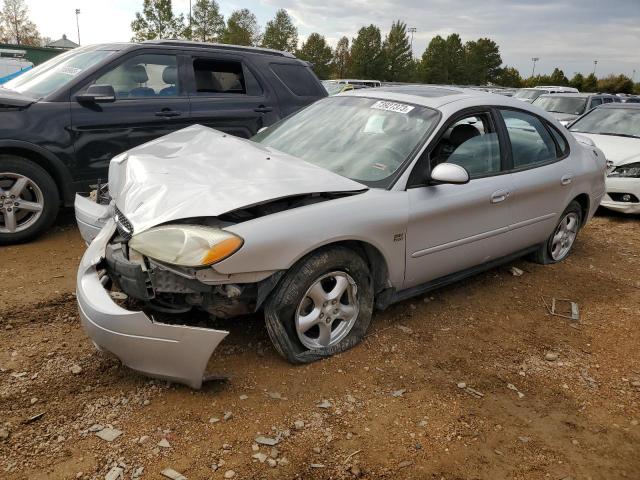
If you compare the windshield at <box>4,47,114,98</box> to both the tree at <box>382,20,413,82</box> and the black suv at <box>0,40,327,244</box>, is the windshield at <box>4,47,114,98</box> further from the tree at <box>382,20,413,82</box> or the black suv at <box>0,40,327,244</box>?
the tree at <box>382,20,413,82</box>

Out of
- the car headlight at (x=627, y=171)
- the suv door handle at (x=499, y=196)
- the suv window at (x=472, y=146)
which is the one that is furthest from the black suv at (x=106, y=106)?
the car headlight at (x=627, y=171)

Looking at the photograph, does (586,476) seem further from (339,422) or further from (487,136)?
(487,136)

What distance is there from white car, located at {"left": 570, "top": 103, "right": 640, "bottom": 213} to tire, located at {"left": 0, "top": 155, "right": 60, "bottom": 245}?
6.83 meters

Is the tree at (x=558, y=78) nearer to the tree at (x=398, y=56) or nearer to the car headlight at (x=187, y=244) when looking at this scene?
the tree at (x=398, y=56)

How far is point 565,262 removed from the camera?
5098mm

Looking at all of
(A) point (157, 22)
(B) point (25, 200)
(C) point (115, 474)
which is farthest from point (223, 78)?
(A) point (157, 22)

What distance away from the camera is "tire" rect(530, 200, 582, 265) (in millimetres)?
4781

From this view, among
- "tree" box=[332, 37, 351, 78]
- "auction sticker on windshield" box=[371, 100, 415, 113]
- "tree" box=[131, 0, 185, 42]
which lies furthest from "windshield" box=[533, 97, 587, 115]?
"tree" box=[332, 37, 351, 78]

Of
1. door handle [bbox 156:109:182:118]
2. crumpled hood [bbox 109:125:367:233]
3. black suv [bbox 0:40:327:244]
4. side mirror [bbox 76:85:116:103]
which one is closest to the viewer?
crumpled hood [bbox 109:125:367:233]

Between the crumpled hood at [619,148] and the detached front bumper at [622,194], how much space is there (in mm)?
261

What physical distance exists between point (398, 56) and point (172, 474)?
68665 millimetres

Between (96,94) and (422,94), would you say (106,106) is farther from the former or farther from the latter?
(422,94)

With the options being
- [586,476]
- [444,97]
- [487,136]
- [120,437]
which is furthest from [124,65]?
[586,476]

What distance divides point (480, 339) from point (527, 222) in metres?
1.21
